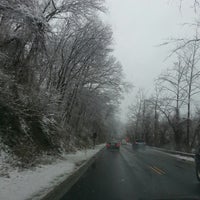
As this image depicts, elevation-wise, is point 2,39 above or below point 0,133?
above

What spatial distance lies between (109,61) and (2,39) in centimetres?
2042

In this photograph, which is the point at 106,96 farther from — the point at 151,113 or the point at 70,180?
the point at 151,113

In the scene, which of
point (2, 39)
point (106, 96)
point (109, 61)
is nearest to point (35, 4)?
point (2, 39)

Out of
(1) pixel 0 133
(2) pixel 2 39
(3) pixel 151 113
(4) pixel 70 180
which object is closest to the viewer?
(4) pixel 70 180

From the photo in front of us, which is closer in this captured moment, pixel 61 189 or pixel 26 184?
pixel 26 184

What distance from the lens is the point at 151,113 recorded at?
278 ft

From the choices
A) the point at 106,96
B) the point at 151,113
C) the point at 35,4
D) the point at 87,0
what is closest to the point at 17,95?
the point at 35,4

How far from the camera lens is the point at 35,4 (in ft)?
42.2

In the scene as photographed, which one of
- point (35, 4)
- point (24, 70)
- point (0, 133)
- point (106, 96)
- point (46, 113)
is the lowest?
point (0, 133)

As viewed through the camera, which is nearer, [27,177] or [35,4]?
[27,177]

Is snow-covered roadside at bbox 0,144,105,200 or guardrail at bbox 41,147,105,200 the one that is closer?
snow-covered roadside at bbox 0,144,105,200

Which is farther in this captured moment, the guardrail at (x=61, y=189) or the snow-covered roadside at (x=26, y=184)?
the guardrail at (x=61, y=189)

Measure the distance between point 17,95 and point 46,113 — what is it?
3412 millimetres

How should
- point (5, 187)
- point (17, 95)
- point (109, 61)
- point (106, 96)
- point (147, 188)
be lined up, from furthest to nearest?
point (106, 96), point (109, 61), point (17, 95), point (147, 188), point (5, 187)
